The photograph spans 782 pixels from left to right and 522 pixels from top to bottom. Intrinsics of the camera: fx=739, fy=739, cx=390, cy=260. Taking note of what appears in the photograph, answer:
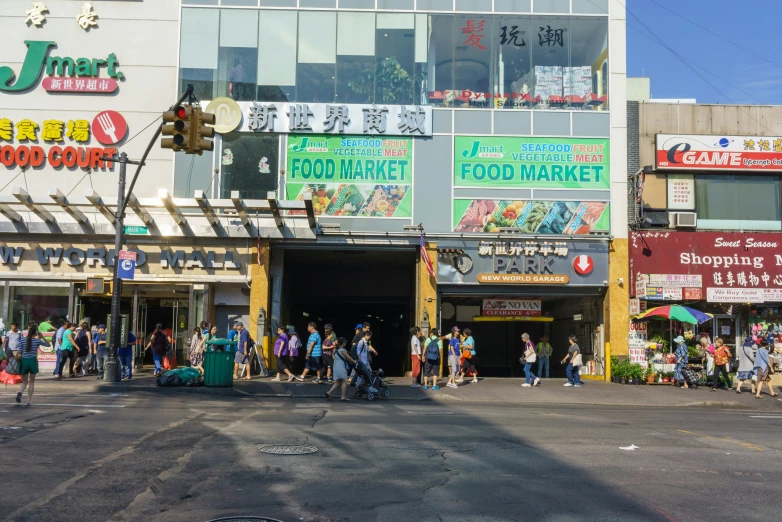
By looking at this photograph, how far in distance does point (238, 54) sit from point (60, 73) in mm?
5976

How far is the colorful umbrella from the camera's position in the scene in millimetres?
23047

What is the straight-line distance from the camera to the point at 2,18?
81.8 ft

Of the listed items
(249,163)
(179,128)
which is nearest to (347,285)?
(249,163)

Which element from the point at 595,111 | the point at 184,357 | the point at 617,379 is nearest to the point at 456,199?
the point at 595,111

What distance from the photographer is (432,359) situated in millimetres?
20922

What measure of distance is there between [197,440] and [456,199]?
1578cm

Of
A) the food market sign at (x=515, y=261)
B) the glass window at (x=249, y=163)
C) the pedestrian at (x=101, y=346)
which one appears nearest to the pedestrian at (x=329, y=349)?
the food market sign at (x=515, y=261)

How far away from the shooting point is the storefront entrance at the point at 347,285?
29125 mm

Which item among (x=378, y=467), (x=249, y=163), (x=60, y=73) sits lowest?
(x=378, y=467)

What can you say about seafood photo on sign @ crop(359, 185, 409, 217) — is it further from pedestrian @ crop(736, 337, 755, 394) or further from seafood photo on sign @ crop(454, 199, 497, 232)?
pedestrian @ crop(736, 337, 755, 394)

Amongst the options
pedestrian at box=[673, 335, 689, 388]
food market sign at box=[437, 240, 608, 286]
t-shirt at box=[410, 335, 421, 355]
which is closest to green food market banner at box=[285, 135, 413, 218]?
food market sign at box=[437, 240, 608, 286]

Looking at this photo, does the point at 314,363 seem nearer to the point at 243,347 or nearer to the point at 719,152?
the point at 243,347

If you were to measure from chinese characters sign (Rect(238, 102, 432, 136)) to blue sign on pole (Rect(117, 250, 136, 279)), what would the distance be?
6388 mm

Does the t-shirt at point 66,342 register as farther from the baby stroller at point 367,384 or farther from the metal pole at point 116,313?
the baby stroller at point 367,384
